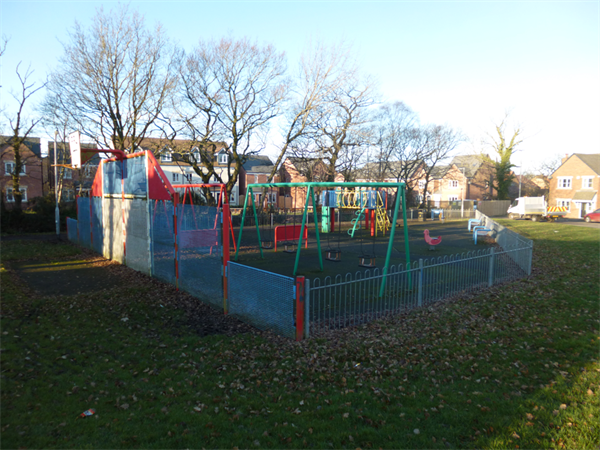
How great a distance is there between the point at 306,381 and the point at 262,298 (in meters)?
2.26

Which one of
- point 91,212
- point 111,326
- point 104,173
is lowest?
point 111,326

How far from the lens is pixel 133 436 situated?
3.89m

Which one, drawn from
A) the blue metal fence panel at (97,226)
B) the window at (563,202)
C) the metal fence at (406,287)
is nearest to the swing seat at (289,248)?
the metal fence at (406,287)

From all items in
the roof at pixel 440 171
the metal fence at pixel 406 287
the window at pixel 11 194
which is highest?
the roof at pixel 440 171

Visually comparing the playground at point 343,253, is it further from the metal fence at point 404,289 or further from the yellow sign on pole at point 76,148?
the yellow sign on pole at point 76,148

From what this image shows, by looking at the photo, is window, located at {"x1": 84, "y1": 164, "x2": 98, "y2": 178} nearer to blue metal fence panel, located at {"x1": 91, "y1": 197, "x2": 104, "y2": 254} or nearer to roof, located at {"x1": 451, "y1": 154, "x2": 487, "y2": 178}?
blue metal fence panel, located at {"x1": 91, "y1": 197, "x2": 104, "y2": 254}

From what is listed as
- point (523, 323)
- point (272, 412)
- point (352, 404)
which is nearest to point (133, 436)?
point (272, 412)

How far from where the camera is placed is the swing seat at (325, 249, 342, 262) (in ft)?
45.5

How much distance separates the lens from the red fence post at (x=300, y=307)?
637 cm

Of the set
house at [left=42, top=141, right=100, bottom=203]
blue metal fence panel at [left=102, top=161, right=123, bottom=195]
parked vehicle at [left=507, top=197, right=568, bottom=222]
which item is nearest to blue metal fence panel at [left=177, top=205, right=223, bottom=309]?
blue metal fence panel at [left=102, top=161, right=123, bottom=195]

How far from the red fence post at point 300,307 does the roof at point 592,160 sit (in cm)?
5676

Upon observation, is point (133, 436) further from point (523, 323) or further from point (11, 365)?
point (523, 323)

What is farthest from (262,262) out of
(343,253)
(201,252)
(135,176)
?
(201,252)

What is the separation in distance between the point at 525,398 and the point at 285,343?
3384mm
